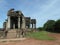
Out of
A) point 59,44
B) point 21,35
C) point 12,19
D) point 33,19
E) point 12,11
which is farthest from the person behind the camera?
point 33,19

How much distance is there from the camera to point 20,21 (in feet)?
179

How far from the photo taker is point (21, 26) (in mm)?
54688

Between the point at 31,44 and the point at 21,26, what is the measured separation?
1242 inches

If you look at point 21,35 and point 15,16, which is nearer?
point 21,35

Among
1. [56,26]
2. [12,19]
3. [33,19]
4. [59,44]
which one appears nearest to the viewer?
[59,44]

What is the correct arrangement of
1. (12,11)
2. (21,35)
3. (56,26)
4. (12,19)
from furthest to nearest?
1. (56,26)
2. (12,19)
3. (12,11)
4. (21,35)

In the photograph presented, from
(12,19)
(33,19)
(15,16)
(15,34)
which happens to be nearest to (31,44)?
(15,34)

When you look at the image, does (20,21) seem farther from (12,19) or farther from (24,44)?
(24,44)

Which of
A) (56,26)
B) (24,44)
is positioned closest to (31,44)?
(24,44)

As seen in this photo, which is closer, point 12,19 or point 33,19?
point 12,19

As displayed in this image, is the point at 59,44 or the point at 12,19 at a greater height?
the point at 12,19

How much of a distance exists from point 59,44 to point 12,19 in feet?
115

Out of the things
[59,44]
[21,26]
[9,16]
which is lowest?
[59,44]

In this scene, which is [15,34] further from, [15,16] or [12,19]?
[12,19]
